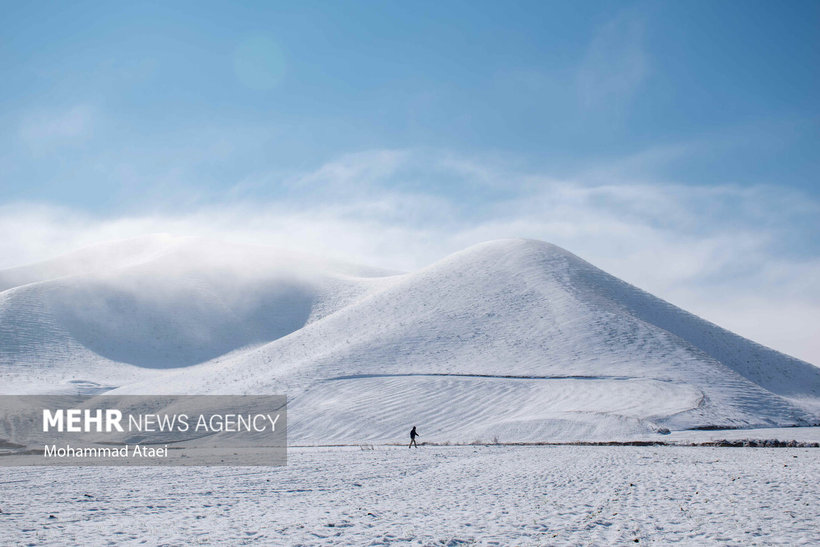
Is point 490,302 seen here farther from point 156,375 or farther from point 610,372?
point 156,375

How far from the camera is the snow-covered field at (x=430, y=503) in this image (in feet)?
26.8

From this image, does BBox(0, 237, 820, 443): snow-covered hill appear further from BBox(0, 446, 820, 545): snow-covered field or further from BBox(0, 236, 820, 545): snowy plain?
BBox(0, 446, 820, 545): snow-covered field

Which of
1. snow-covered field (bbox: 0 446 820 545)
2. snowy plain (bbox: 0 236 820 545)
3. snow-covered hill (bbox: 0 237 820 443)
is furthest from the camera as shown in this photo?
snow-covered hill (bbox: 0 237 820 443)

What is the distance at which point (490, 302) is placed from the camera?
53.6 meters

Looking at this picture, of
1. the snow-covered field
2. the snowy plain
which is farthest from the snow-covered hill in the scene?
the snow-covered field

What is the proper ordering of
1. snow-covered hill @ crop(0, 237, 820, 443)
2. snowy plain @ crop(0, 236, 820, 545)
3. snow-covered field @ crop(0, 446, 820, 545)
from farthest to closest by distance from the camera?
1. snow-covered hill @ crop(0, 237, 820, 443)
2. snowy plain @ crop(0, 236, 820, 545)
3. snow-covered field @ crop(0, 446, 820, 545)

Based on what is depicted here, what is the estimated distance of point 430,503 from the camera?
35.7ft

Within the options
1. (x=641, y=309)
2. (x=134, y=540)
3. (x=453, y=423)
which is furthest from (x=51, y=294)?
(x=134, y=540)

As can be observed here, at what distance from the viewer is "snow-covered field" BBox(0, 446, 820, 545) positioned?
8.17 m

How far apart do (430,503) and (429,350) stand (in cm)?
3401

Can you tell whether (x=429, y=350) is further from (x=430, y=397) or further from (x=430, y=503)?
(x=430, y=503)

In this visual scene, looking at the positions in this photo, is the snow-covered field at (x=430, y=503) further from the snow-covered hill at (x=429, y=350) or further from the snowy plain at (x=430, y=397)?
the snow-covered hill at (x=429, y=350)

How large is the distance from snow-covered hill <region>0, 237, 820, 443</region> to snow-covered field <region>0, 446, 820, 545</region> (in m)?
12.6

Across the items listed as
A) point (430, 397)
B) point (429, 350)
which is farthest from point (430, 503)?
point (429, 350)
